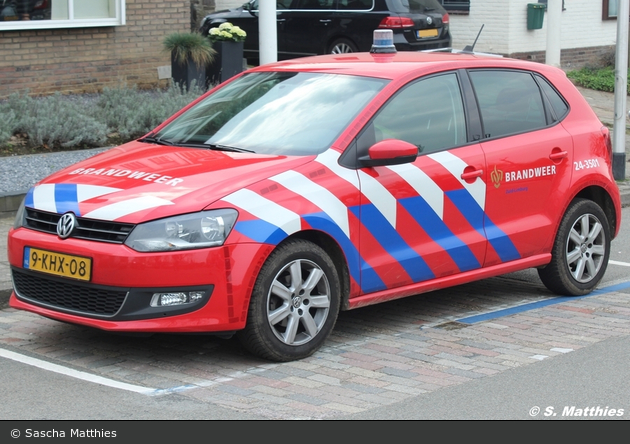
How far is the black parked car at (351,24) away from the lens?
17.1 m

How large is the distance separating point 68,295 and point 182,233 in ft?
2.56

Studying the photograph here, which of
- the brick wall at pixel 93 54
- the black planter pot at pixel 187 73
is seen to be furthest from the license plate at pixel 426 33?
the black planter pot at pixel 187 73

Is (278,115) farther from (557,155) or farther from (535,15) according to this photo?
(535,15)

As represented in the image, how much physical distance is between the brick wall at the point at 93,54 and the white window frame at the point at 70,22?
9 centimetres

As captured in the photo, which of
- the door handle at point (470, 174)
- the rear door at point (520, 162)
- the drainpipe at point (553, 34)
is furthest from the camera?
the drainpipe at point (553, 34)

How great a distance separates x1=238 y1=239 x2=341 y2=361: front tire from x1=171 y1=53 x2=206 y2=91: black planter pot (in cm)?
894

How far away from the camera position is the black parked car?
17.1m

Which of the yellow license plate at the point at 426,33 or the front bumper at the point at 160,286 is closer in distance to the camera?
the front bumper at the point at 160,286

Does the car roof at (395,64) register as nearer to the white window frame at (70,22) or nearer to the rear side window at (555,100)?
the rear side window at (555,100)

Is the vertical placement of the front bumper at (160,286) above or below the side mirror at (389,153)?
below

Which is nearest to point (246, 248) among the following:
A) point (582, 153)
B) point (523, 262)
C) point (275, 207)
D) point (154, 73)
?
point (275, 207)

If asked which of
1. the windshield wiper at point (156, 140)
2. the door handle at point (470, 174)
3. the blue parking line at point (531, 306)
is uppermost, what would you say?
the windshield wiper at point (156, 140)
